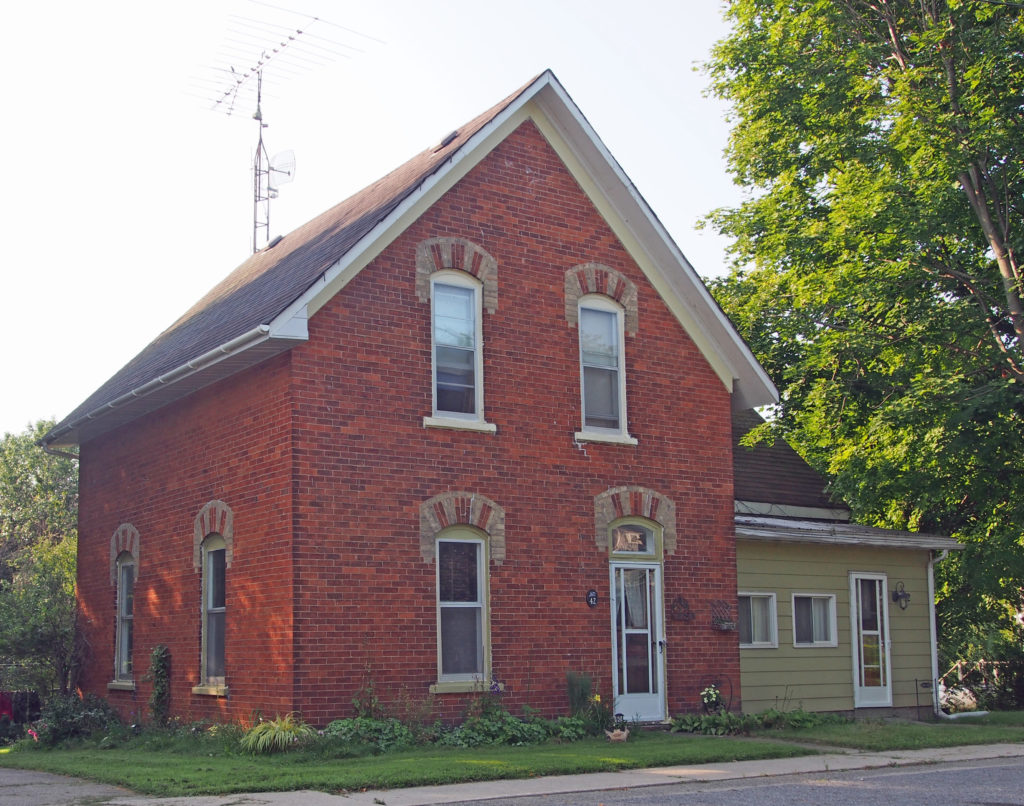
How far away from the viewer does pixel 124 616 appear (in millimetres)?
19312

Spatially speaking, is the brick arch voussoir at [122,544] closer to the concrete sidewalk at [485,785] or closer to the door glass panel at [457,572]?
the concrete sidewalk at [485,785]

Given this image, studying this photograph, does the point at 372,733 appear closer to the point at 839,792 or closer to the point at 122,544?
the point at 839,792

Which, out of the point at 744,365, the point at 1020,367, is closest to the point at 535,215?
the point at 744,365

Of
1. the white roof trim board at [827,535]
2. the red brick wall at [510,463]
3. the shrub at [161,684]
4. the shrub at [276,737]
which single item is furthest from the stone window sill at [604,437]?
the shrub at [161,684]

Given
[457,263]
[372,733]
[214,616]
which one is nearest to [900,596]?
[457,263]

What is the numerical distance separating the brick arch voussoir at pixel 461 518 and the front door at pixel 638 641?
2096 millimetres

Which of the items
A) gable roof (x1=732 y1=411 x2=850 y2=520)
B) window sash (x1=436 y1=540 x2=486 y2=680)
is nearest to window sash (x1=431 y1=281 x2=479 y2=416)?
window sash (x1=436 y1=540 x2=486 y2=680)

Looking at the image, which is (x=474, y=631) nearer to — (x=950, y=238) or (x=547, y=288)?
(x=547, y=288)

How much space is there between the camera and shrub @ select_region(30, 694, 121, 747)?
17.1 m

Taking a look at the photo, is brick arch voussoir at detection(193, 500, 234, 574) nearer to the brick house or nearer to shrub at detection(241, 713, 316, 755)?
the brick house

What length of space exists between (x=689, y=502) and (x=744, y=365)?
8.10 feet

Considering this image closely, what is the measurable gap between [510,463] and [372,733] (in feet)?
13.6

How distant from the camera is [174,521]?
17.6m

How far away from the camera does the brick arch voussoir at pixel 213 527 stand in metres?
16.0
